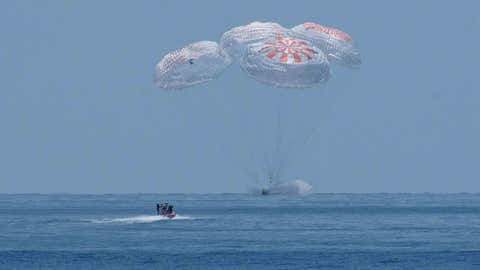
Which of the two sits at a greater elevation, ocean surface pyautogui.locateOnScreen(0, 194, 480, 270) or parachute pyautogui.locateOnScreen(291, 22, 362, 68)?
parachute pyautogui.locateOnScreen(291, 22, 362, 68)

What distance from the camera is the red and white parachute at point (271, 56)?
73.8m

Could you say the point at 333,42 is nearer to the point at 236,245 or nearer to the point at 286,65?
the point at 286,65

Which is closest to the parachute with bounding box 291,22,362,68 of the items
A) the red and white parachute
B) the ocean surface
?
the red and white parachute

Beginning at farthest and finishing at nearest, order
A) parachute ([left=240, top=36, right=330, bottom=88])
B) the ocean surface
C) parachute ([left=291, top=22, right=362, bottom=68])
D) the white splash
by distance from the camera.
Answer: the white splash < parachute ([left=291, top=22, right=362, bottom=68]) < parachute ([left=240, top=36, right=330, bottom=88]) < the ocean surface

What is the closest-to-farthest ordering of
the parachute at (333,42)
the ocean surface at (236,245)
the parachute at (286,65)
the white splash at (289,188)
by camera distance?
the ocean surface at (236,245) < the parachute at (286,65) < the parachute at (333,42) < the white splash at (289,188)

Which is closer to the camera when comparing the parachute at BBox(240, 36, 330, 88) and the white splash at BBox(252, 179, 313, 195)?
the parachute at BBox(240, 36, 330, 88)

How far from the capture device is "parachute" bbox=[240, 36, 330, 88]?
73.6m

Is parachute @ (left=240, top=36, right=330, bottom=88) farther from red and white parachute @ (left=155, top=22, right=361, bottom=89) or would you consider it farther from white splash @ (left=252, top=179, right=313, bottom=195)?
white splash @ (left=252, top=179, right=313, bottom=195)

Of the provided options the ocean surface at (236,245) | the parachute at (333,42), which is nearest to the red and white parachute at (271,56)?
the parachute at (333,42)

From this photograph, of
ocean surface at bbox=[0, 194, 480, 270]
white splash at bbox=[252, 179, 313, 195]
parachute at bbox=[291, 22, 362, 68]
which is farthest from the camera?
white splash at bbox=[252, 179, 313, 195]

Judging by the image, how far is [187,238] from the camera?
72.7 metres

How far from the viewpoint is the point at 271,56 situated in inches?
2923

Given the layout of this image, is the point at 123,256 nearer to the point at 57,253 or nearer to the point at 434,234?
the point at 57,253

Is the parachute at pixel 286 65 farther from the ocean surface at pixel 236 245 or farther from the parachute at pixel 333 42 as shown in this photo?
the ocean surface at pixel 236 245
